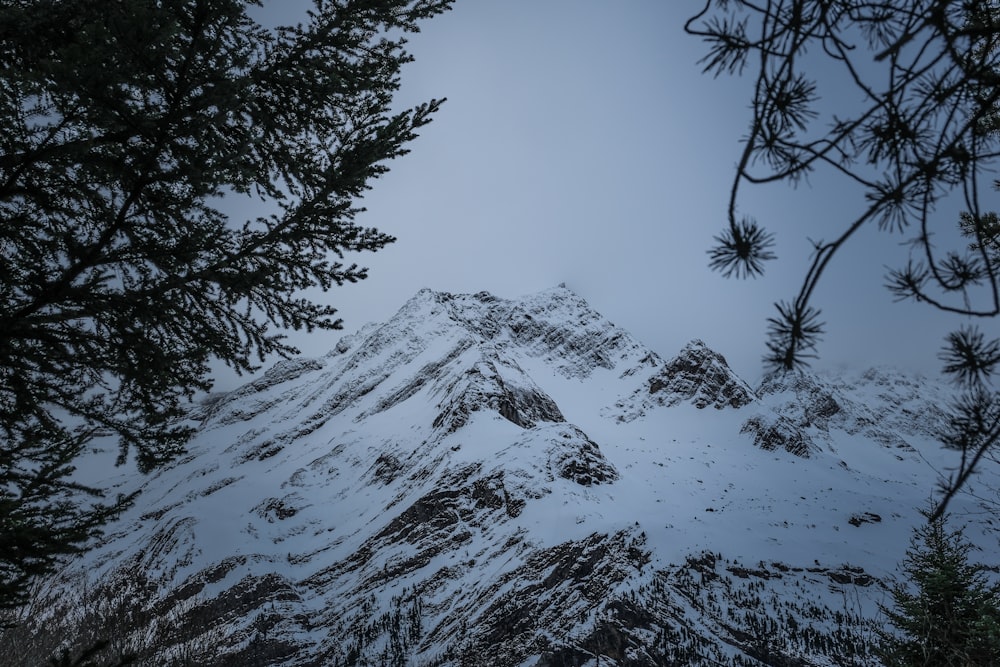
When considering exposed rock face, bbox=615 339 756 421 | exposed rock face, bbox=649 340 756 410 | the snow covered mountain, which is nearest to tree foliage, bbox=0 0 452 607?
the snow covered mountain

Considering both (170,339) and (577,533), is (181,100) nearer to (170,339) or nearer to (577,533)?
(170,339)

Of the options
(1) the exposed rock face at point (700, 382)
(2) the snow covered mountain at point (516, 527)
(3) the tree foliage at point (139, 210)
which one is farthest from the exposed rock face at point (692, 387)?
(3) the tree foliage at point (139, 210)

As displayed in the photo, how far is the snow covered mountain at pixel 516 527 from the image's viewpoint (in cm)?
7419

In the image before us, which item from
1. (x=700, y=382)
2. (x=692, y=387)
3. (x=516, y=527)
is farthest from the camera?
(x=700, y=382)

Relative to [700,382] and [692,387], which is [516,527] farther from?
[700,382]

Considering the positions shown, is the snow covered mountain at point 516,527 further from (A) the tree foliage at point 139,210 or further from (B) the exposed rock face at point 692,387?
(A) the tree foliage at point 139,210

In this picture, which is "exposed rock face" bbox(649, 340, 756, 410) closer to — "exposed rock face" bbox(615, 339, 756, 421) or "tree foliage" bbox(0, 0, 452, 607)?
"exposed rock face" bbox(615, 339, 756, 421)

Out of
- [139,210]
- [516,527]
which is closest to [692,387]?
[516,527]

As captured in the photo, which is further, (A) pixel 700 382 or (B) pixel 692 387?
(A) pixel 700 382

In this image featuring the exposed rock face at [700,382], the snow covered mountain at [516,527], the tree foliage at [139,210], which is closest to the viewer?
the tree foliage at [139,210]

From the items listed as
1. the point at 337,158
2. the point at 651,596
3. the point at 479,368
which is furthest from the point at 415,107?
the point at 479,368

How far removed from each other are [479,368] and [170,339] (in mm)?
118323

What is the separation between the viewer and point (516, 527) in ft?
297

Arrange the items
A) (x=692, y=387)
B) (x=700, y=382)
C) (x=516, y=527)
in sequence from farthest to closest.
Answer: (x=700, y=382)
(x=692, y=387)
(x=516, y=527)
